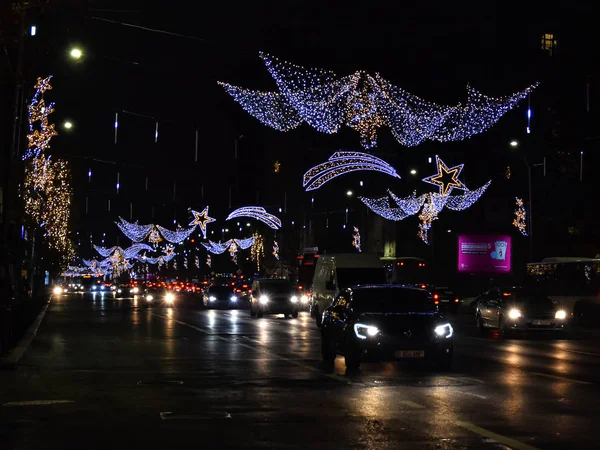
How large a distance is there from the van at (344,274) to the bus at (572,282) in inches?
347

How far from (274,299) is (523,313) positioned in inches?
702

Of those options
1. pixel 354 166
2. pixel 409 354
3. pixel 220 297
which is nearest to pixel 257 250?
pixel 220 297

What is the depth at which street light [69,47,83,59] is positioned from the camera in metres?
30.6

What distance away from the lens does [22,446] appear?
11.3 meters

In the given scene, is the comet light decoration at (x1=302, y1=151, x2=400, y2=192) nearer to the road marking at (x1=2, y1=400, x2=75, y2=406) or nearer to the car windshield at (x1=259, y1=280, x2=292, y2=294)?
the car windshield at (x1=259, y1=280, x2=292, y2=294)

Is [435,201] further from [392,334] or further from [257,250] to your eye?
[257,250]

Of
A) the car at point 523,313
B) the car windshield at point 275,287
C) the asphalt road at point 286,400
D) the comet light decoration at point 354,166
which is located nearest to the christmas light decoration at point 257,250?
the comet light decoration at point 354,166

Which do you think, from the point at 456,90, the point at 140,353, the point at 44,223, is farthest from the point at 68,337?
the point at 456,90

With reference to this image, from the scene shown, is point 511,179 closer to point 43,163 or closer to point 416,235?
point 416,235

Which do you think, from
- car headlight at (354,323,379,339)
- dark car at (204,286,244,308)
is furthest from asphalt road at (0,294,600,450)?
dark car at (204,286,244,308)

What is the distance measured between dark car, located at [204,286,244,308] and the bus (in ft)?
62.5

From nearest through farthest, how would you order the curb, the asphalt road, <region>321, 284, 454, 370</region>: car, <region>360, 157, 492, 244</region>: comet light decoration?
the asphalt road
<region>321, 284, 454, 370</region>: car
the curb
<region>360, 157, 492, 244</region>: comet light decoration

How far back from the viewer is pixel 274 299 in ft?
166

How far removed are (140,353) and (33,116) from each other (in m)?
28.1
